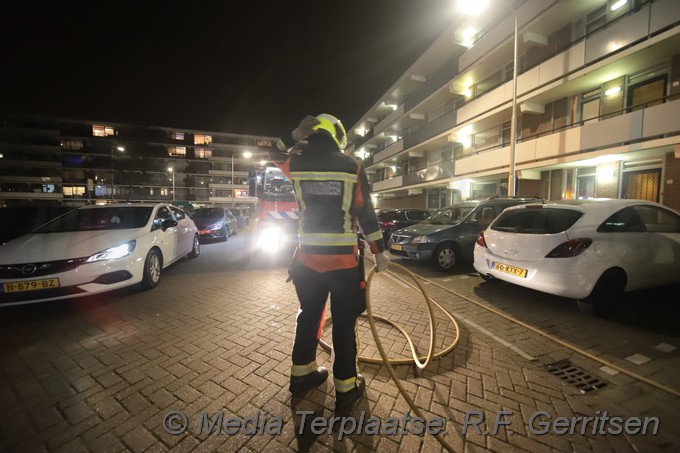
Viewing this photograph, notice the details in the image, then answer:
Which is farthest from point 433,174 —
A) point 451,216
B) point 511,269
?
point 511,269

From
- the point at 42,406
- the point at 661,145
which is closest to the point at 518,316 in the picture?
the point at 42,406

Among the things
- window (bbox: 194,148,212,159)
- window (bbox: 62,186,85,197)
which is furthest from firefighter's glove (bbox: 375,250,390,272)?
window (bbox: 194,148,212,159)

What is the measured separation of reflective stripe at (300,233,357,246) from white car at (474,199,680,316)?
10.8 feet

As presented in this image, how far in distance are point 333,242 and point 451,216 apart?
6.34m

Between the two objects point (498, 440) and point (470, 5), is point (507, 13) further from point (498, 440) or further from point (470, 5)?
point (498, 440)

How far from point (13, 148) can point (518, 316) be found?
65262 millimetres

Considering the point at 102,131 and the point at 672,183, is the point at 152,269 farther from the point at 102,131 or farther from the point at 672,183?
the point at 102,131

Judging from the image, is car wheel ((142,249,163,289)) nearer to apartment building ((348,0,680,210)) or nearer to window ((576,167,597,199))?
apartment building ((348,0,680,210))

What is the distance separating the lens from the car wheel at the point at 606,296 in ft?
12.5

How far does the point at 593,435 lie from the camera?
196 cm

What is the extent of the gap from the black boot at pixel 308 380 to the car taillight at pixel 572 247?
345cm

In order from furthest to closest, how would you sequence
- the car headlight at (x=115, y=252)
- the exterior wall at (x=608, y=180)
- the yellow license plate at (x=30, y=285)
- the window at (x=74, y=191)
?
the window at (x=74, y=191) < the exterior wall at (x=608, y=180) < the car headlight at (x=115, y=252) < the yellow license plate at (x=30, y=285)

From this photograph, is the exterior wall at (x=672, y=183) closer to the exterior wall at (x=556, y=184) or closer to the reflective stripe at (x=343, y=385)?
the exterior wall at (x=556, y=184)

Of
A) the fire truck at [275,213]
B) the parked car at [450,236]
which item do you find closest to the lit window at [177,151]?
the fire truck at [275,213]
